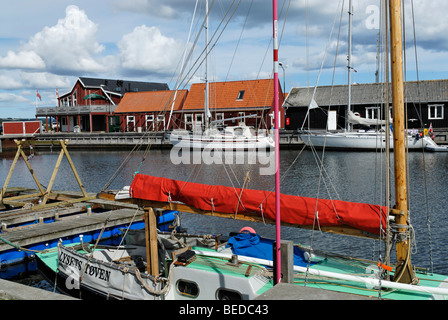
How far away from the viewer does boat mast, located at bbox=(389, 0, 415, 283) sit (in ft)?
28.9

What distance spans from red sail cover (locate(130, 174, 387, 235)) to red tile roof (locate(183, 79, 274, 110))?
5339cm

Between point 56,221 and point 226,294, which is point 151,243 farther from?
point 56,221

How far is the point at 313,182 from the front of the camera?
32.3 metres

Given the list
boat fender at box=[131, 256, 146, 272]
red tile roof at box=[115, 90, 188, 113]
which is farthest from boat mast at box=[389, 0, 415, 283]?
red tile roof at box=[115, 90, 188, 113]

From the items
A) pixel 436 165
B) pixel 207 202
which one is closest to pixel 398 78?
pixel 207 202

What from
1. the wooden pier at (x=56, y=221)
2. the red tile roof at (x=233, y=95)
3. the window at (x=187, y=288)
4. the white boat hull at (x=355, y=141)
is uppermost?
the red tile roof at (x=233, y=95)

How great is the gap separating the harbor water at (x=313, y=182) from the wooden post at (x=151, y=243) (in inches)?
64.3

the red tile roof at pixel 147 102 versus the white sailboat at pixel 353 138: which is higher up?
the red tile roof at pixel 147 102

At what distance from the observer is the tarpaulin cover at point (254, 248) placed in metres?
11.3

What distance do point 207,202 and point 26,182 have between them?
32.4m

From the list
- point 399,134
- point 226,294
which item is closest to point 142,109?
point 226,294

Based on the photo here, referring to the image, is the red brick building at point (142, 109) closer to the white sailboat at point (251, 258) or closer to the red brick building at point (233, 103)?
the red brick building at point (233, 103)

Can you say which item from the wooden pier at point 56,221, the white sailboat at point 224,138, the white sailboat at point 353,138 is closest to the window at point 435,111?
the white sailboat at point 353,138

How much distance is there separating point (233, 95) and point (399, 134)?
59.8 metres
